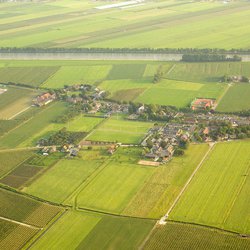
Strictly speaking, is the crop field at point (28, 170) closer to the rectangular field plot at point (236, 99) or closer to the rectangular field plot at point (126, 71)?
the rectangular field plot at point (236, 99)

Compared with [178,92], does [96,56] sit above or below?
above

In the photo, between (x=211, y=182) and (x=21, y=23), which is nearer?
(x=211, y=182)

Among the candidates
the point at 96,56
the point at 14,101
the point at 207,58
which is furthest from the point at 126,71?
the point at 14,101

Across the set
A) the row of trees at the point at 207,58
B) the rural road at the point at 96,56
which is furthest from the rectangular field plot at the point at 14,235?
the rural road at the point at 96,56

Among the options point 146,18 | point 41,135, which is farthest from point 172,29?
point 41,135

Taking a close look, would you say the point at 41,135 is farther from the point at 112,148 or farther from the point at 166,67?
the point at 166,67

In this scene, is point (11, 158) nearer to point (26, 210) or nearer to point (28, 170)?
point (28, 170)

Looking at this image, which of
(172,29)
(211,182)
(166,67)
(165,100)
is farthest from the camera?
(172,29)
